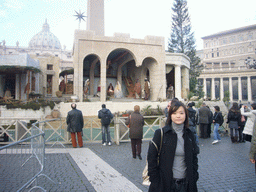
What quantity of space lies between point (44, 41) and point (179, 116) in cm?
12204

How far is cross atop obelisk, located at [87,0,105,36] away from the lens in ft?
82.6

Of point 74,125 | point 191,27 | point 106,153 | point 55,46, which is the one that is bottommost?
point 106,153

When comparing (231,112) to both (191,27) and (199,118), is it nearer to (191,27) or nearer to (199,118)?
(199,118)

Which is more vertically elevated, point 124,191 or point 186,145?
point 186,145

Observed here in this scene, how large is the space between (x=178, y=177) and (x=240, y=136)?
8379mm

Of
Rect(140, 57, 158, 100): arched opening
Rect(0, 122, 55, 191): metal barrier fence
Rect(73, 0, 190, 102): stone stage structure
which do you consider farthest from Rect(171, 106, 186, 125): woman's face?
Rect(140, 57, 158, 100): arched opening

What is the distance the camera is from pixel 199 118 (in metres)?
Answer: 10.5

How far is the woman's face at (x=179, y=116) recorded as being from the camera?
2596 mm

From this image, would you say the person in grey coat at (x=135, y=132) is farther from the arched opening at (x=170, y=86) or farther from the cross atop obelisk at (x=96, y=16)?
the cross atop obelisk at (x=96, y=16)

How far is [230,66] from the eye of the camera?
56938 millimetres

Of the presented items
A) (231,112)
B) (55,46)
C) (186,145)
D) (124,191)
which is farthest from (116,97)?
(55,46)

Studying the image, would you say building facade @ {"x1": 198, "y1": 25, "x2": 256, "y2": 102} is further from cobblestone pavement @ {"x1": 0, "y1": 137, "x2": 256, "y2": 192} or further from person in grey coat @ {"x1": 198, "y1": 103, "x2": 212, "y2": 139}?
cobblestone pavement @ {"x1": 0, "y1": 137, "x2": 256, "y2": 192}

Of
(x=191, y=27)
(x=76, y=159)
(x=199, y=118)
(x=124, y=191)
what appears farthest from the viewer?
(x=191, y=27)

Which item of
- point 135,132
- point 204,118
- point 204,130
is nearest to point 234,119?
point 204,118
